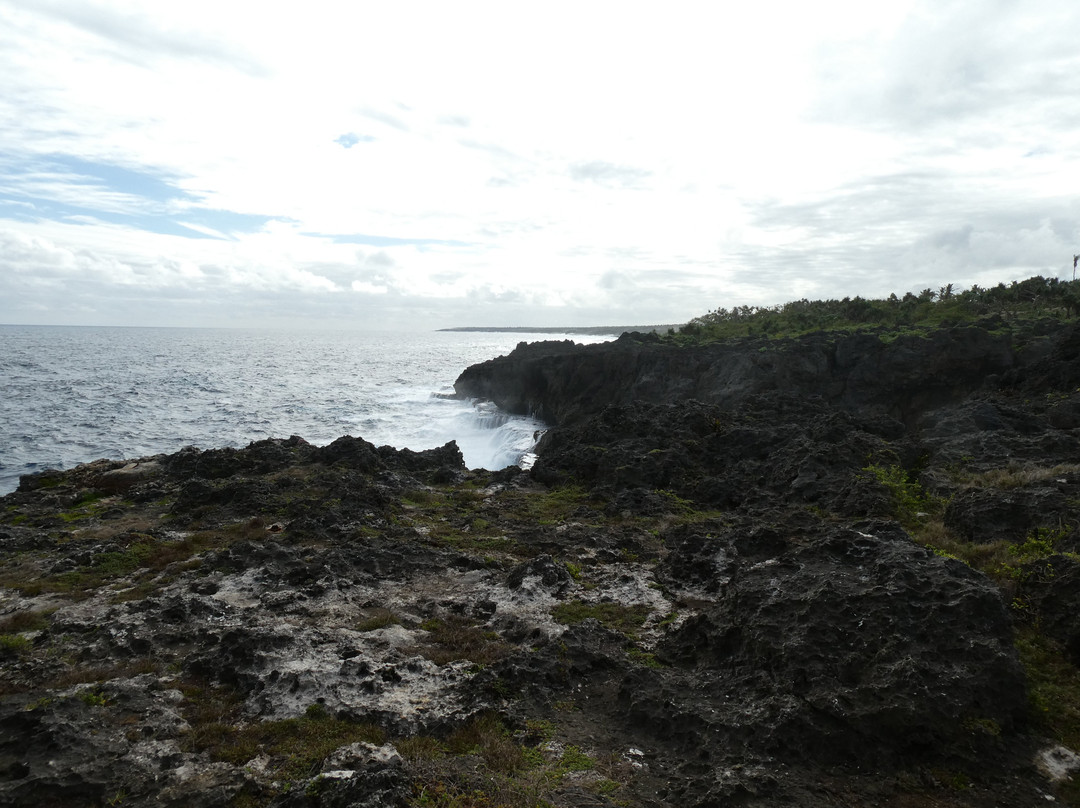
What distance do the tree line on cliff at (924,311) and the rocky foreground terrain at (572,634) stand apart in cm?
1767

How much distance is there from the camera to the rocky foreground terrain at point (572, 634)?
5793 mm

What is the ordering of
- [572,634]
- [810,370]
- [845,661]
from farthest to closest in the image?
[810,370]
[572,634]
[845,661]

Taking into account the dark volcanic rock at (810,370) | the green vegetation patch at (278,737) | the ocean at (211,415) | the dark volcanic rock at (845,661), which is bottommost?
the ocean at (211,415)

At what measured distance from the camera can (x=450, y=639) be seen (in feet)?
29.0

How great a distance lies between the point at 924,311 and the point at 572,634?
36.2m

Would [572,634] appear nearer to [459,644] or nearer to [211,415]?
[459,644]

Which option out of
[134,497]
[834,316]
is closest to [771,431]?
[134,497]

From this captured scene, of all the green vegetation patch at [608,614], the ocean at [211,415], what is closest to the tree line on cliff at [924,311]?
the ocean at [211,415]

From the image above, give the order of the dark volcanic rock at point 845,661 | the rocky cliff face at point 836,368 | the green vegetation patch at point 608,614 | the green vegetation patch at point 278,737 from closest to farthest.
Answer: the dark volcanic rock at point 845,661
the green vegetation patch at point 278,737
the green vegetation patch at point 608,614
the rocky cliff face at point 836,368

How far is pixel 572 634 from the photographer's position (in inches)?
341

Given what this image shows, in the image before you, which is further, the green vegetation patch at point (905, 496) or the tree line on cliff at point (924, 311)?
the tree line on cliff at point (924, 311)

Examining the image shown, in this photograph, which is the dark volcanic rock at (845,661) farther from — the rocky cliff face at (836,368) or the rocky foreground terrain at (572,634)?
the rocky cliff face at (836,368)

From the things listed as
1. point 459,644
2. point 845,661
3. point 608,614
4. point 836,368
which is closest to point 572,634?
point 608,614

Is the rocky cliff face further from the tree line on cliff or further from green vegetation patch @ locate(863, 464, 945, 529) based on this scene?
green vegetation patch @ locate(863, 464, 945, 529)
